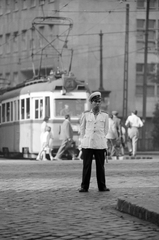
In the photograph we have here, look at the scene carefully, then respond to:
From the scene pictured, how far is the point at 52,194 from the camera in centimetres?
1481

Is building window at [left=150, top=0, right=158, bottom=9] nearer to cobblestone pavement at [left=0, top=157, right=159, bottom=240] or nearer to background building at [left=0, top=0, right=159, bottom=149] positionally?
background building at [left=0, top=0, right=159, bottom=149]

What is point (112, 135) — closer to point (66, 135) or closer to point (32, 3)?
point (66, 135)

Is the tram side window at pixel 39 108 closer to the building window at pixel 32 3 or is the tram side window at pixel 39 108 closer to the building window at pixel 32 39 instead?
the building window at pixel 32 3

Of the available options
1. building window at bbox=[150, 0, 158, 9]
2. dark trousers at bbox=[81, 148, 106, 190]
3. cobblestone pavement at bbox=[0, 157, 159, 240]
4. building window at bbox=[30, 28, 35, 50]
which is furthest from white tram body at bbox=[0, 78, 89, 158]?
building window at bbox=[150, 0, 158, 9]

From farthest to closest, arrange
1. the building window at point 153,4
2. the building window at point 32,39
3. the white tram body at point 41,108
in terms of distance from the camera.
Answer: the building window at point 32,39
the building window at point 153,4
the white tram body at point 41,108

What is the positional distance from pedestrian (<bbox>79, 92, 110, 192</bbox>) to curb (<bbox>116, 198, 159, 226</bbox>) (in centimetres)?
318

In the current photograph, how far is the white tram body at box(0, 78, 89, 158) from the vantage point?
116ft

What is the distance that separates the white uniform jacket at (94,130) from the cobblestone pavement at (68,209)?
2.59 feet

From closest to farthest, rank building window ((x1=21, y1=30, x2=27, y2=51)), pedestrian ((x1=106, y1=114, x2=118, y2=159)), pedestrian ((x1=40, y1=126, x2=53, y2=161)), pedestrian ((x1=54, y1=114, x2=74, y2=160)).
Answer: pedestrian ((x1=54, y1=114, x2=74, y2=160)) → pedestrian ((x1=106, y1=114, x2=118, y2=159)) → pedestrian ((x1=40, y1=126, x2=53, y2=161)) → building window ((x1=21, y1=30, x2=27, y2=51))

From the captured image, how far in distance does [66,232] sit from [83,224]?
0.79 meters

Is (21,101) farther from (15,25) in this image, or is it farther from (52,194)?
(15,25)

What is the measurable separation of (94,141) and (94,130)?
0.72 feet

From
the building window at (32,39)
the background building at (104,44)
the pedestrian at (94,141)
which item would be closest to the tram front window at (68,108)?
the pedestrian at (94,141)

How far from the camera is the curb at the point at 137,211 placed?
33.3 ft
